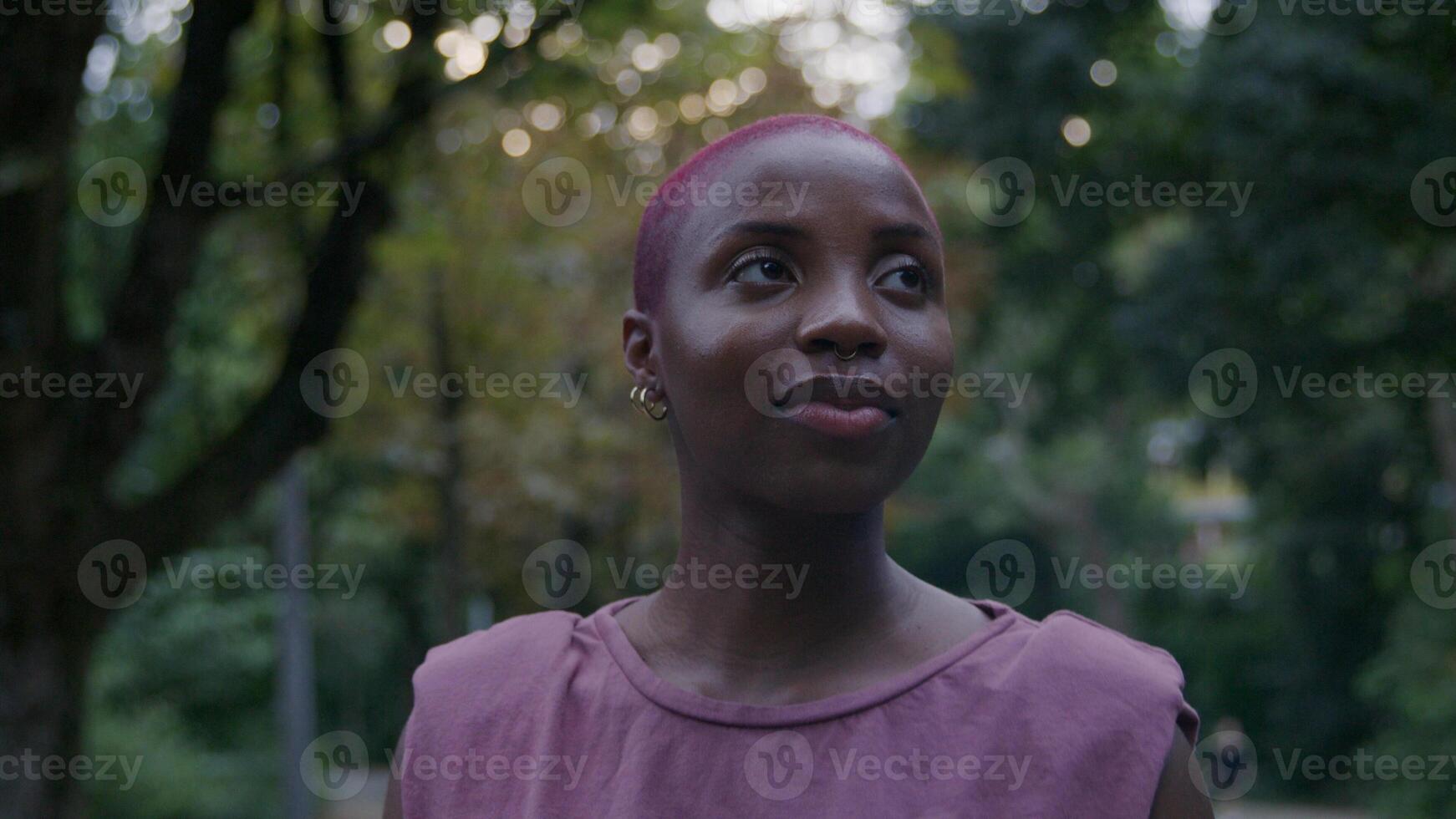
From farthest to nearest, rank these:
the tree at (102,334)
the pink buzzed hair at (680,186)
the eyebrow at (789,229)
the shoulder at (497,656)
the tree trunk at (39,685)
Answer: the tree trunk at (39,685) → the tree at (102,334) → the shoulder at (497,656) → the pink buzzed hair at (680,186) → the eyebrow at (789,229)

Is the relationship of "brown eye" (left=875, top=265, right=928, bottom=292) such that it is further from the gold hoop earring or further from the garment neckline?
the garment neckline

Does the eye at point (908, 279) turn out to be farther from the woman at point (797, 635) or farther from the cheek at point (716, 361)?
the cheek at point (716, 361)

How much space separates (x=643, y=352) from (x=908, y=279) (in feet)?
1.45

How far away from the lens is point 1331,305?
12.8 meters

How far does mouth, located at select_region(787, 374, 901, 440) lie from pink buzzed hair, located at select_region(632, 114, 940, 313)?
1.13ft

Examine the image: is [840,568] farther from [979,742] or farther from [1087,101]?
[1087,101]

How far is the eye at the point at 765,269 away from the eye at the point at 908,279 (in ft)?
0.44

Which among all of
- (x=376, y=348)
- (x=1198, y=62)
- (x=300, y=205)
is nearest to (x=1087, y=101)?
(x=1198, y=62)

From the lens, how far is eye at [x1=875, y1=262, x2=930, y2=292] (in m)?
2.06

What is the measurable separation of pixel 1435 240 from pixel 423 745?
1153 centimetres

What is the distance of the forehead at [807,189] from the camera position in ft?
6.73

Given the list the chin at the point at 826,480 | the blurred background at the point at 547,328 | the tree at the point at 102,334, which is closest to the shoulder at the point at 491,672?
the chin at the point at 826,480

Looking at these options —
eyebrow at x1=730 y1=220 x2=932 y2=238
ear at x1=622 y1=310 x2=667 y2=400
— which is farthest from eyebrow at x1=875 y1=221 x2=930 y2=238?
ear at x1=622 y1=310 x2=667 y2=400

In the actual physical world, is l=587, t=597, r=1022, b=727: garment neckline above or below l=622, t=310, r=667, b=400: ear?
below
